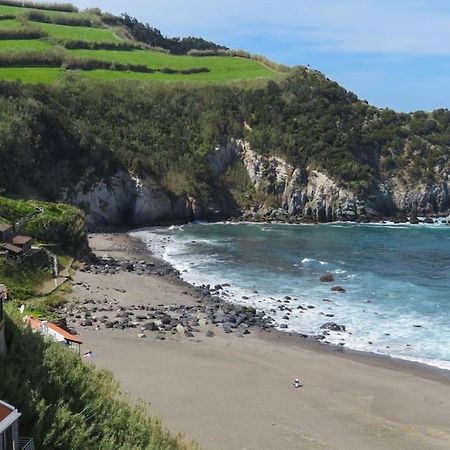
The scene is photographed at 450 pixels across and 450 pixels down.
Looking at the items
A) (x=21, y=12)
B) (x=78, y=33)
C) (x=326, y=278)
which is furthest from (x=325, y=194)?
(x=21, y=12)

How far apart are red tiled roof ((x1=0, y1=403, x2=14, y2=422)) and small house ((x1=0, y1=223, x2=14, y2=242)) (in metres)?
30.0

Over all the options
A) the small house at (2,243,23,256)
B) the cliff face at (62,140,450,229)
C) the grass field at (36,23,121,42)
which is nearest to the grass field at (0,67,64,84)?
the grass field at (36,23,121,42)

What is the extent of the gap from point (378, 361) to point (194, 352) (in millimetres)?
8784

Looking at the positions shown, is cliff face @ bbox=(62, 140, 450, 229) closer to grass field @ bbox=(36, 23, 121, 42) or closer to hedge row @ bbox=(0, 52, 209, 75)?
hedge row @ bbox=(0, 52, 209, 75)

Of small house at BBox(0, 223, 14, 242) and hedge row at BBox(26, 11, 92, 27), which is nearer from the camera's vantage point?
small house at BBox(0, 223, 14, 242)

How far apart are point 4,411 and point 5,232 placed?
3039 centimetres

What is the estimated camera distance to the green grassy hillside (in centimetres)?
8288

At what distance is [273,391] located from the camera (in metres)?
25.1

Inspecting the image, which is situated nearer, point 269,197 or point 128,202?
point 128,202

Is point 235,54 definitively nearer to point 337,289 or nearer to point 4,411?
point 337,289

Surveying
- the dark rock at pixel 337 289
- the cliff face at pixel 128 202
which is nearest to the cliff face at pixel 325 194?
the cliff face at pixel 128 202

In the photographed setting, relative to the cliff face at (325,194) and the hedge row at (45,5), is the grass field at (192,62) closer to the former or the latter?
the cliff face at (325,194)

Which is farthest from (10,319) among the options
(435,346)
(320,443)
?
(435,346)

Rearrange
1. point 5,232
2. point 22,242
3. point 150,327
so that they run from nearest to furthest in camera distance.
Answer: point 150,327 < point 22,242 < point 5,232
